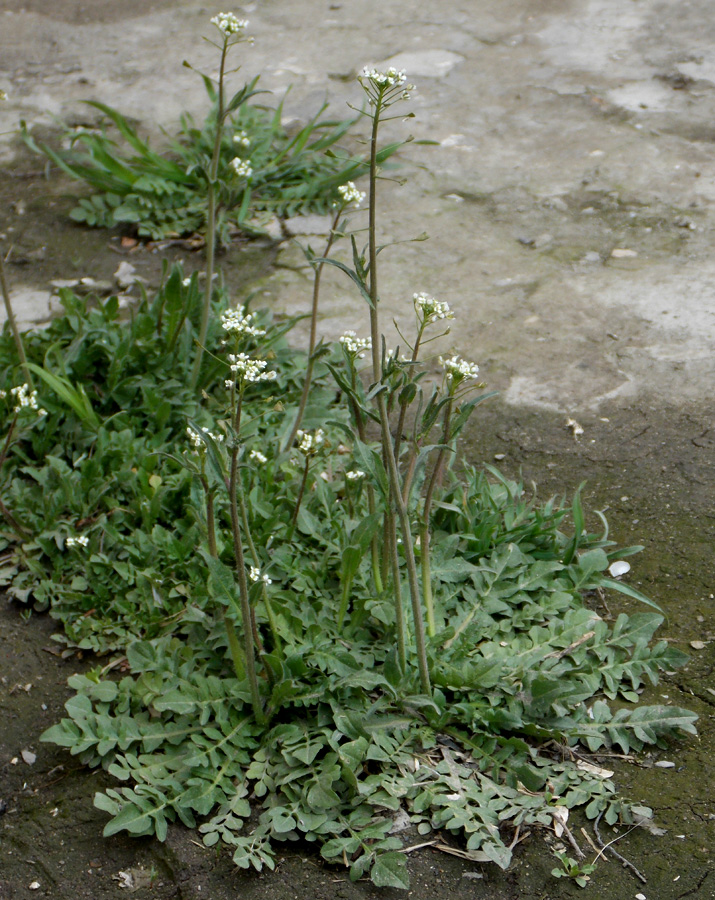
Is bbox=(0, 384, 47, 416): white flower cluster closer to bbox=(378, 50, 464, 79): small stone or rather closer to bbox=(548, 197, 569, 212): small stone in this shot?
bbox=(548, 197, 569, 212): small stone

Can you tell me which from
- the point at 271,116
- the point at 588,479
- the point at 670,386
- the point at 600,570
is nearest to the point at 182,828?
the point at 600,570

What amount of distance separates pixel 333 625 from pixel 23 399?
122cm

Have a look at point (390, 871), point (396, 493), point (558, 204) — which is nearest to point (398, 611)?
point (396, 493)

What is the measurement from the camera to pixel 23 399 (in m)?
2.84

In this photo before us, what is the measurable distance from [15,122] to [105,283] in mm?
1924

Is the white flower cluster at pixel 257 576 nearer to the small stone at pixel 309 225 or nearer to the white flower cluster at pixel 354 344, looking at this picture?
the white flower cluster at pixel 354 344

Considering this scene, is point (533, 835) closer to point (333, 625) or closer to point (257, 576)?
point (333, 625)

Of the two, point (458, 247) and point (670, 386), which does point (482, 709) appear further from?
point (458, 247)

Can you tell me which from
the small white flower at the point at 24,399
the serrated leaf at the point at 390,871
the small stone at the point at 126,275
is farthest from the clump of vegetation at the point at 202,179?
the serrated leaf at the point at 390,871

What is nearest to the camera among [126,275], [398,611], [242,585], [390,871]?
[390,871]

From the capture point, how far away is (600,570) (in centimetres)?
271

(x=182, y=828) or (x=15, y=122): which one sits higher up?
(x=15, y=122)

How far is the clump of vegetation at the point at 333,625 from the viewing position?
2.12 meters

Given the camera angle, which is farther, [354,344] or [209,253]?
[209,253]
